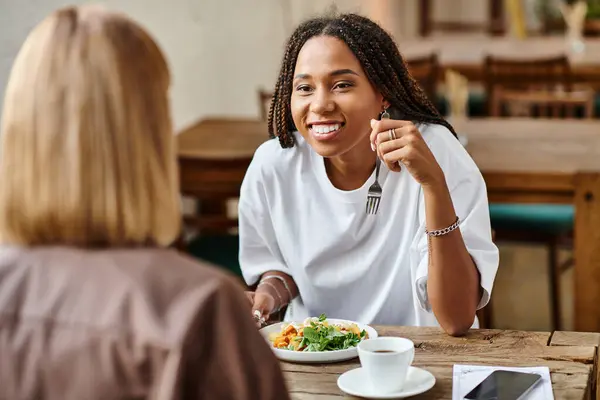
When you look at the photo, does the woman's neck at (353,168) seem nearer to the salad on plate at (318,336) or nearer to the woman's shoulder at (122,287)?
the salad on plate at (318,336)

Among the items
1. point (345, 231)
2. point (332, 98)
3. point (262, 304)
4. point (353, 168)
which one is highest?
point (332, 98)

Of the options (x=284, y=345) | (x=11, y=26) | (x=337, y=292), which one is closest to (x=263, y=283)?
(x=337, y=292)

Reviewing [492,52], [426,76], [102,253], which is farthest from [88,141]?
[492,52]

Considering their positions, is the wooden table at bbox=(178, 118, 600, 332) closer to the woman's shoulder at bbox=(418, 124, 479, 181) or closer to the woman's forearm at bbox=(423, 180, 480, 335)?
the woman's shoulder at bbox=(418, 124, 479, 181)

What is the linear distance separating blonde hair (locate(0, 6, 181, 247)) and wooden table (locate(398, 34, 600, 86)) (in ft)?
14.9

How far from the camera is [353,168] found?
6.52 ft

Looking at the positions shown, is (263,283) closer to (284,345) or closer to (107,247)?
(284,345)

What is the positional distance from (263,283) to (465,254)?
1.40 ft

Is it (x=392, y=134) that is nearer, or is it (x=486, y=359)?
(x=486, y=359)

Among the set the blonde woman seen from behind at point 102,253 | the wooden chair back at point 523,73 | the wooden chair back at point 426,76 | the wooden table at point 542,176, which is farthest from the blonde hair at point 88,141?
the wooden chair back at point 523,73

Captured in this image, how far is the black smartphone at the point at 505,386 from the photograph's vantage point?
1363mm

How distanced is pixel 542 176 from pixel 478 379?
1.72m

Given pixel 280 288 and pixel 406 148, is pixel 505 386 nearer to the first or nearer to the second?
pixel 406 148

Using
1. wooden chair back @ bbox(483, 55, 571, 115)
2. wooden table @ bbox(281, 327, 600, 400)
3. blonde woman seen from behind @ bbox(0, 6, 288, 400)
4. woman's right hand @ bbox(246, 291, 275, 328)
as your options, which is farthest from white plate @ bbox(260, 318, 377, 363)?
wooden chair back @ bbox(483, 55, 571, 115)
